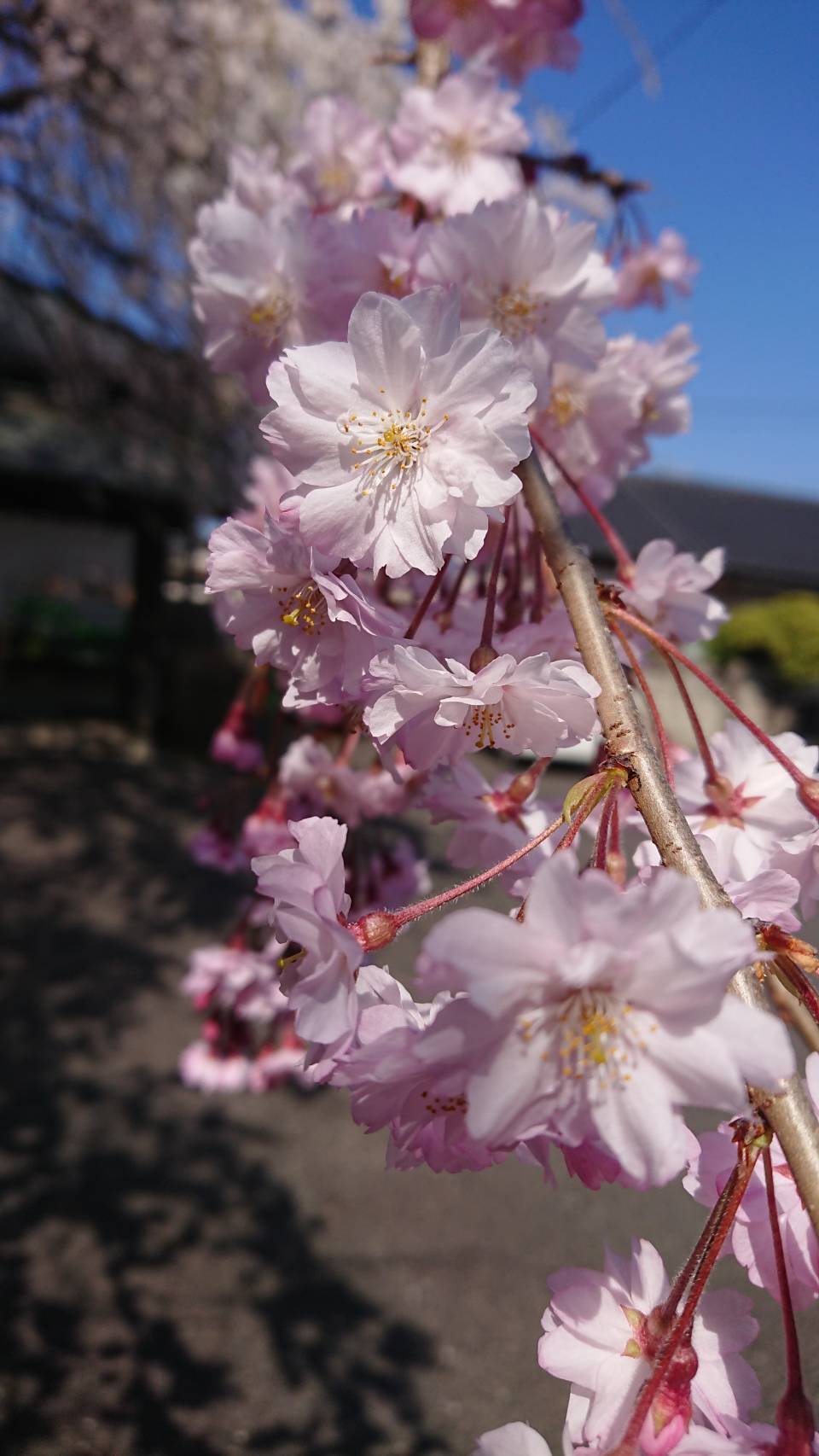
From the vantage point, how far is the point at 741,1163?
1.87 ft

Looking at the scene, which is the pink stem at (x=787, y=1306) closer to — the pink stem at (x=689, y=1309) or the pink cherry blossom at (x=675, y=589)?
the pink stem at (x=689, y=1309)

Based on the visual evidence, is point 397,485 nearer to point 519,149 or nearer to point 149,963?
point 519,149

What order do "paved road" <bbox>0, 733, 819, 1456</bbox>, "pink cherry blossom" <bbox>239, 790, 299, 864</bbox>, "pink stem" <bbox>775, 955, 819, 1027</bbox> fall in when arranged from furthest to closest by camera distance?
"paved road" <bbox>0, 733, 819, 1456</bbox>, "pink cherry blossom" <bbox>239, 790, 299, 864</bbox>, "pink stem" <bbox>775, 955, 819, 1027</bbox>

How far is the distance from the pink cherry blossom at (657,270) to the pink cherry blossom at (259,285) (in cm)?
87

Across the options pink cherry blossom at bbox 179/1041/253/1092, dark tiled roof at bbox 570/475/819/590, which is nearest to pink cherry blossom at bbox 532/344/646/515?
Answer: pink cherry blossom at bbox 179/1041/253/1092

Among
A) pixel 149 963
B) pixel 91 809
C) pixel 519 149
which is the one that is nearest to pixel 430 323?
pixel 519 149

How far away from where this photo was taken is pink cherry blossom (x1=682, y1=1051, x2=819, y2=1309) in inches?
25.7

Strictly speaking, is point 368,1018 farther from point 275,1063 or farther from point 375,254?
point 275,1063

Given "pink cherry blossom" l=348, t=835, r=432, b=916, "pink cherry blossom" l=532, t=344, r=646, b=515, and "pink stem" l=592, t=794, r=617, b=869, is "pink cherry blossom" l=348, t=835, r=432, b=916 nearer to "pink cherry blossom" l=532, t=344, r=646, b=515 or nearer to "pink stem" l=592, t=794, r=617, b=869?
"pink cherry blossom" l=532, t=344, r=646, b=515

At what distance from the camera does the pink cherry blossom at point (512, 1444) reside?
626mm

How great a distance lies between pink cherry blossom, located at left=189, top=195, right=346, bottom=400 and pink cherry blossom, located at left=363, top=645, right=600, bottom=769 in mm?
464

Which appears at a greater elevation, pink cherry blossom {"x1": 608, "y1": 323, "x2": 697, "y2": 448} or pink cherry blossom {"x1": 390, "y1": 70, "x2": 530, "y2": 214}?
pink cherry blossom {"x1": 390, "y1": 70, "x2": 530, "y2": 214}

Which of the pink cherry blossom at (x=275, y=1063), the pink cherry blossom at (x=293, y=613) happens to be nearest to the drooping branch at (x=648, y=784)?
the pink cherry blossom at (x=293, y=613)

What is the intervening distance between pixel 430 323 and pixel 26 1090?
4069 millimetres
